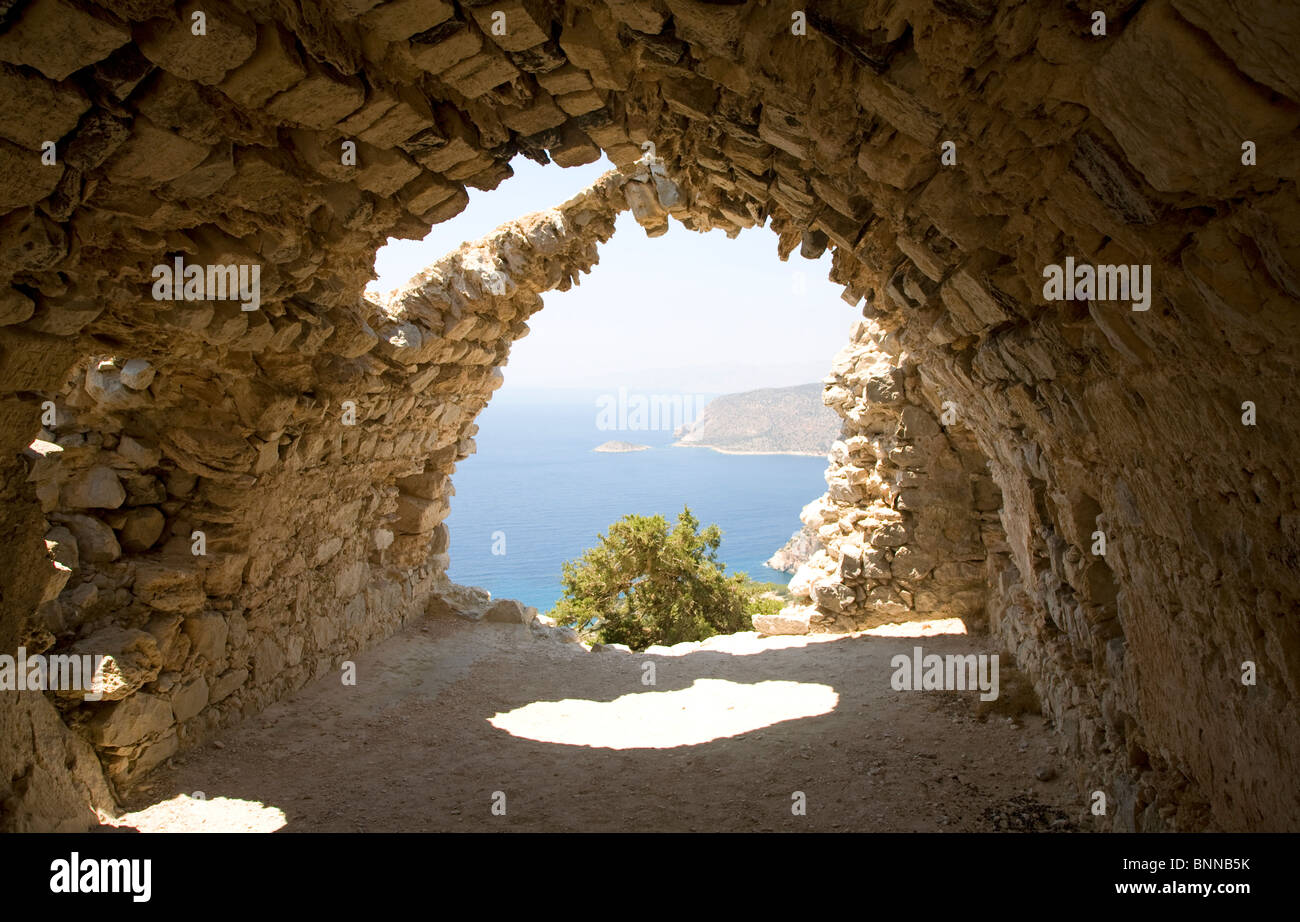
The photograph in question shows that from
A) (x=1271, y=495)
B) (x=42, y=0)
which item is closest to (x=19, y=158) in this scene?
(x=42, y=0)

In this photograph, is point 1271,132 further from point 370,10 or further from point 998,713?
point 998,713

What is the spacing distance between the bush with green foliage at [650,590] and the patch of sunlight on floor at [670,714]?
625 cm

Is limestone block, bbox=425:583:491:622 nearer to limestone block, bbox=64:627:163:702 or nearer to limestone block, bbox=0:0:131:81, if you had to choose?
limestone block, bbox=64:627:163:702

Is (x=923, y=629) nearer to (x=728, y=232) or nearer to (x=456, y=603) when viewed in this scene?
(x=728, y=232)

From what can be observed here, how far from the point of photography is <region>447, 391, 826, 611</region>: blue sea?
84.6 feet

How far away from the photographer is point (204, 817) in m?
4.27

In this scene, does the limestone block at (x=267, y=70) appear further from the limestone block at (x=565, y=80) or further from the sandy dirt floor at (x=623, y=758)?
the sandy dirt floor at (x=623, y=758)

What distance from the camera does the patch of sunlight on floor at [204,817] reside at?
13.6 feet

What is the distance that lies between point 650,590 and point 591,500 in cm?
1898

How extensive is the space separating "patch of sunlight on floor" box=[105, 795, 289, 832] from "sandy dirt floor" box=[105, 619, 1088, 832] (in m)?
0.01

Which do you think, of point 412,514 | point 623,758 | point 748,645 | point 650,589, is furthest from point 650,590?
point 623,758

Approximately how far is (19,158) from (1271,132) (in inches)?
138

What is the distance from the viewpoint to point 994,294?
3164mm

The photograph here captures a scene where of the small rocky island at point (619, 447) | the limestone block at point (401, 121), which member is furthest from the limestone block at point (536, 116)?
the small rocky island at point (619, 447)
